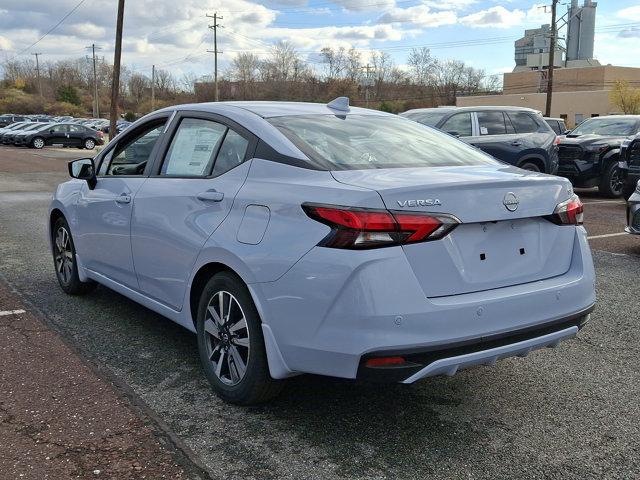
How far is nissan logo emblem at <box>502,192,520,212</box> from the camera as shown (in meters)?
3.08

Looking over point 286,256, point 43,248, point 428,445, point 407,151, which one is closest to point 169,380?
point 286,256

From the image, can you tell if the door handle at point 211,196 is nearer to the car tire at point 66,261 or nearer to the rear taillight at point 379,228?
the rear taillight at point 379,228

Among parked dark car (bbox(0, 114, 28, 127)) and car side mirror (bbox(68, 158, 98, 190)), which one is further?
parked dark car (bbox(0, 114, 28, 127))

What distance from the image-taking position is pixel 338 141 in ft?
12.1

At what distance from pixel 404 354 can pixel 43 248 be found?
21.5ft

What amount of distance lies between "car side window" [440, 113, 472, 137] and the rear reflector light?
9.54 m

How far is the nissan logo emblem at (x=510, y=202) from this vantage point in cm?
308

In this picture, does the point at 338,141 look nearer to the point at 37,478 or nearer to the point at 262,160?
the point at 262,160

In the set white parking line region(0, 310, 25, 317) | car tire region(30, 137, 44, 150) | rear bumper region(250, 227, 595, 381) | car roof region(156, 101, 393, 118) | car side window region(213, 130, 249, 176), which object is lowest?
car tire region(30, 137, 44, 150)

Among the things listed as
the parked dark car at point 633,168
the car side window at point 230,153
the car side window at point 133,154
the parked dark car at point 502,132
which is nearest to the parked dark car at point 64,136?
the parked dark car at point 502,132

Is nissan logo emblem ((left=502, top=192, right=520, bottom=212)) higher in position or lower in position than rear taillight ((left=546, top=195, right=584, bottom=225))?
higher

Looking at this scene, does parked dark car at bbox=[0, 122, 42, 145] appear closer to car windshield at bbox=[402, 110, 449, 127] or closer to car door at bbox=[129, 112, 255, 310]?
car windshield at bbox=[402, 110, 449, 127]

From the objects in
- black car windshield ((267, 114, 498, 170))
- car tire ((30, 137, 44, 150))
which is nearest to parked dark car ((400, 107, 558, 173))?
black car windshield ((267, 114, 498, 170))

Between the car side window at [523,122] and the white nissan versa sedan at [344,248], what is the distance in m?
8.80
